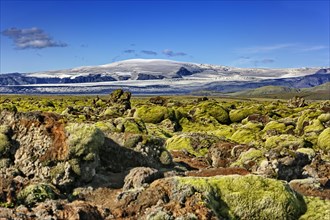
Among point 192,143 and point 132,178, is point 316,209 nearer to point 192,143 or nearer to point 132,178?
point 132,178

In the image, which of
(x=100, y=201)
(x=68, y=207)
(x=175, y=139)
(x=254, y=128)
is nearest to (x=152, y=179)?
(x=100, y=201)

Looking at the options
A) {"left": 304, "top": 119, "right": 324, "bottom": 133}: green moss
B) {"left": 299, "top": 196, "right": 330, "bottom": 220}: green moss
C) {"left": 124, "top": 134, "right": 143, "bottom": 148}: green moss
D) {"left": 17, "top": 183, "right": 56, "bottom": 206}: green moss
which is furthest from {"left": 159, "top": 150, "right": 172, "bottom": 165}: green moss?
{"left": 304, "top": 119, "right": 324, "bottom": 133}: green moss

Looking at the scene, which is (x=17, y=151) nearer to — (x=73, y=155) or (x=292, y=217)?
(x=73, y=155)

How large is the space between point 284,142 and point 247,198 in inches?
1399

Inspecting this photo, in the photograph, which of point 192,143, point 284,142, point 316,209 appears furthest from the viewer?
point 284,142

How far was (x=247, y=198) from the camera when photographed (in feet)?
62.8

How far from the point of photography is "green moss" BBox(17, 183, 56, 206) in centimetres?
1934

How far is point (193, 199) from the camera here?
18016 millimetres

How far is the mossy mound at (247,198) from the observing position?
18766 mm

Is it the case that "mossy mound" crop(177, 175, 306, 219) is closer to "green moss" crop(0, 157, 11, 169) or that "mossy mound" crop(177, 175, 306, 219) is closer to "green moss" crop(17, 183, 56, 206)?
"green moss" crop(17, 183, 56, 206)

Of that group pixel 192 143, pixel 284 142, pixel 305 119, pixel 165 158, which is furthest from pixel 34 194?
pixel 305 119

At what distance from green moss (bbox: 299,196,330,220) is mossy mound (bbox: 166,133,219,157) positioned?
85.4ft

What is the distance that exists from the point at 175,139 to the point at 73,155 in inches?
1021

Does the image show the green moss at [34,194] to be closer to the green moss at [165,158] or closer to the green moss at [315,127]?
the green moss at [165,158]
